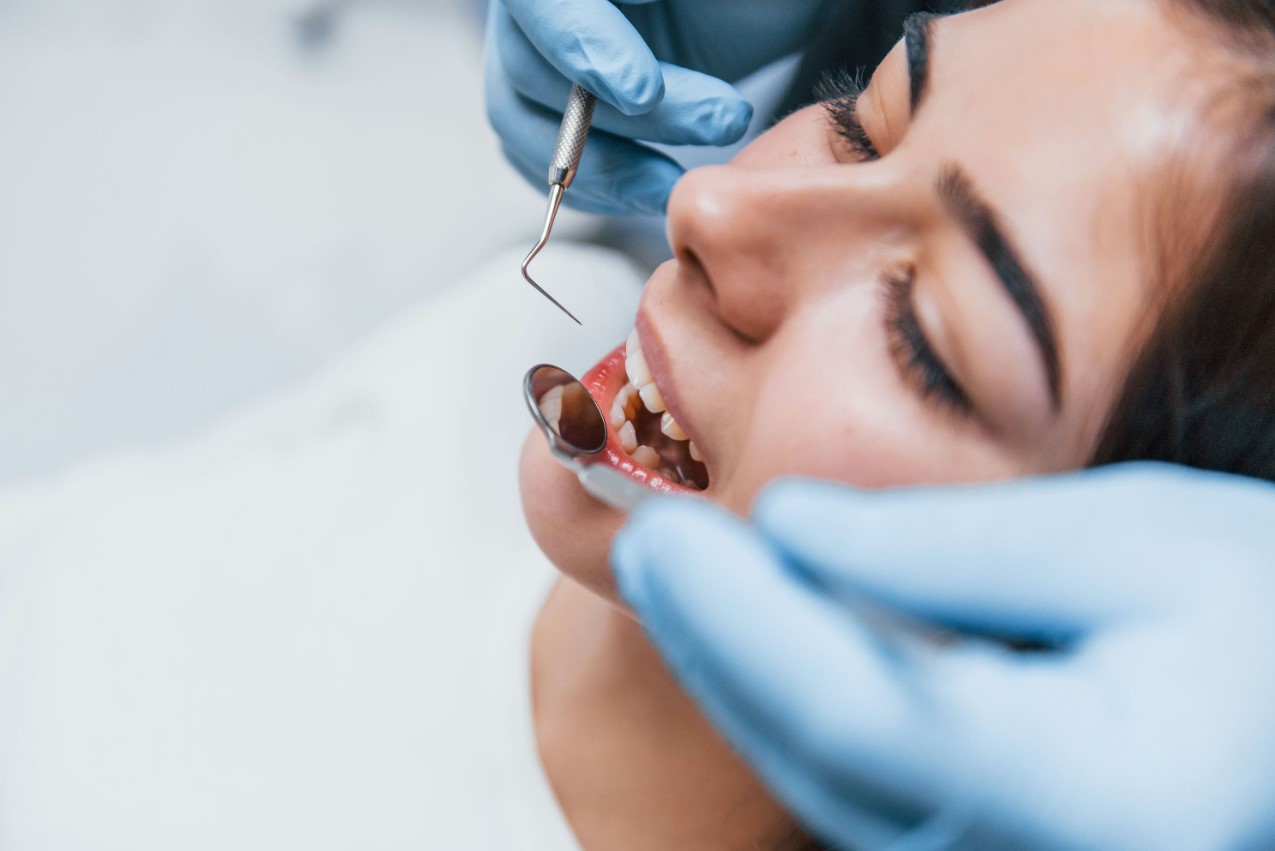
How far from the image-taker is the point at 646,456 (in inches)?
33.2

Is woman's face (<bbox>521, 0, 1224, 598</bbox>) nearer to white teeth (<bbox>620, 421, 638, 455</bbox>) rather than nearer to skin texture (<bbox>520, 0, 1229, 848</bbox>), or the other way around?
skin texture (<bbox>520, 0, 1229, 848</bbox>)

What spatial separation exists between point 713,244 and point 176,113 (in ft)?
4.72

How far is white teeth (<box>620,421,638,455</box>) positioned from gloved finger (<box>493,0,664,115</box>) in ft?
1.03

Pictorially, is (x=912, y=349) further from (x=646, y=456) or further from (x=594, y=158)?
(x=594, y=158)

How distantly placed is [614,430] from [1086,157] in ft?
1.36

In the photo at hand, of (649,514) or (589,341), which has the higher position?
(649,514)

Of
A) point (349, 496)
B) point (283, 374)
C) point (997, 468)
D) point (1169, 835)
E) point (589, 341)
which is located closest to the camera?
point (1169, 835)

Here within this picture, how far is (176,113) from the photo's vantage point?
1.73m

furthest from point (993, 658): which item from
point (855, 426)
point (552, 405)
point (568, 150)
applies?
point (568, 150)

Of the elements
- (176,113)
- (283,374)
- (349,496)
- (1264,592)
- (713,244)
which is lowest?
(283,374)

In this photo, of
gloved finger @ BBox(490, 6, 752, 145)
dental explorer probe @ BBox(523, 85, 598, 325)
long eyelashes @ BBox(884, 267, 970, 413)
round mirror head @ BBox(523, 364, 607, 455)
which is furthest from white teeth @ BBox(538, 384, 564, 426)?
gloved finger @ BBox(490, 6, 752, 145)

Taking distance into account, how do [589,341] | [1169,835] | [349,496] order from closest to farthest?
1. [1169,835]
2. [349,496]
3. [589,341]

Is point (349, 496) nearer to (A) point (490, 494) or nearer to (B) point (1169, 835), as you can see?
(A) point (490, 494)

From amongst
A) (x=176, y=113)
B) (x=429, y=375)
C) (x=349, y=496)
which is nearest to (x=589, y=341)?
(x=429, y=375)
